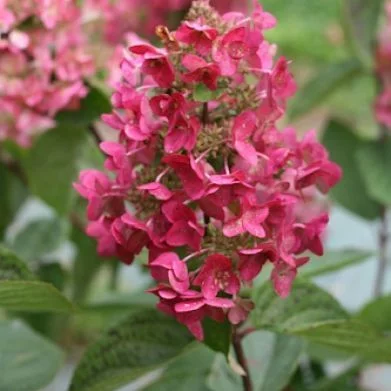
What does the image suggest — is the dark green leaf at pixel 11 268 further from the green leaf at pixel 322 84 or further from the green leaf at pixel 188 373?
the green leaf at pixel 322 84

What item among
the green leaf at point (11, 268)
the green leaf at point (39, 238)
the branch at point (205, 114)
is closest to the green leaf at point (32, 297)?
the green leaf at point (11, 268)

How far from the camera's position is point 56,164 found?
83 cm

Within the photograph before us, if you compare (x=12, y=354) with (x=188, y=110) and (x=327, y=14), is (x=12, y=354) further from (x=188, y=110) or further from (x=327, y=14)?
(x=327, y=14)

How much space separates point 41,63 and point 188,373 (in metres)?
0.25

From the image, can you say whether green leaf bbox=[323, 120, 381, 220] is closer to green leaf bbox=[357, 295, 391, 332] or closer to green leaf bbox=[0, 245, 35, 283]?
green leaf bbox=[357, 295, 391, 332]

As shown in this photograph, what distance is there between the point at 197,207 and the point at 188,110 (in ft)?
0.18

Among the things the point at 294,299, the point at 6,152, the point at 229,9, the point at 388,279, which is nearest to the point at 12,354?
the point at 294,299

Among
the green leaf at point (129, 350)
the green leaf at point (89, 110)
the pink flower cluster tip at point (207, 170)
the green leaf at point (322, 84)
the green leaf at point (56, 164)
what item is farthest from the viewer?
the green leaf at point (322, 84)

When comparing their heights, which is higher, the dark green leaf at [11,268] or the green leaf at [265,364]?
the dark green leaf at [11,268]

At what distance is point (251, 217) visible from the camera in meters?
0.47

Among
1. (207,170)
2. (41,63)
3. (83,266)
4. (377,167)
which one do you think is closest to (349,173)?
(377,167)

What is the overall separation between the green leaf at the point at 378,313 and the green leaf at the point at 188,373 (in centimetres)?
11

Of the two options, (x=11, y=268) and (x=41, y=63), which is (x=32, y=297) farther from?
(x=41, y=63)

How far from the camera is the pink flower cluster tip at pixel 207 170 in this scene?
474mm
